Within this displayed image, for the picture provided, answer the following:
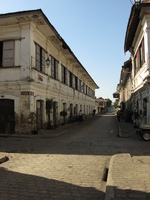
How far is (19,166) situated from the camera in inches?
222

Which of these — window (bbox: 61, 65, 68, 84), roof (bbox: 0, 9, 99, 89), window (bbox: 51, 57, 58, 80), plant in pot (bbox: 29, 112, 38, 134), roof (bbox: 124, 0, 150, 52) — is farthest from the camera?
window (bbox: 61, 65, 68, 84)

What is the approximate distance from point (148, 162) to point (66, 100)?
15.0 m

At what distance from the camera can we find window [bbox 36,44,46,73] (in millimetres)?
13359

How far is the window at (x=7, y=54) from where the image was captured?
41.0ft

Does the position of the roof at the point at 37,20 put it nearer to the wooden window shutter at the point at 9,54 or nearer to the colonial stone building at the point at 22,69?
the colonial stone building at the point at 22,69

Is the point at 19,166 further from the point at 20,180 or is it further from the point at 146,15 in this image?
the point at 146,15

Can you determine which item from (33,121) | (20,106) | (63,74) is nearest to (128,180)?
(33,121)

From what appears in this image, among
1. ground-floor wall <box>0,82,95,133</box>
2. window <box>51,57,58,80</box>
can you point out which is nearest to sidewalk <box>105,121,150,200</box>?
ground-floor wall <box>0,82,95,133</box>

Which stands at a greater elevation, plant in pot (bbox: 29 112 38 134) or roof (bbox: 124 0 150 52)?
roof (bbox: 124 0 150 52)

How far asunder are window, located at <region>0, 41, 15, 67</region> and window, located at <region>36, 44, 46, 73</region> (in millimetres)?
1621

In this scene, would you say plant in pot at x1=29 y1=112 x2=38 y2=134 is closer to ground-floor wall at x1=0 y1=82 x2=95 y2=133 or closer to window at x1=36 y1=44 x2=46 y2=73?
ground-floor wall at x1=0 y1=82 x2=95 y2=133

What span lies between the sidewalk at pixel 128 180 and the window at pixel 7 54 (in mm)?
9443

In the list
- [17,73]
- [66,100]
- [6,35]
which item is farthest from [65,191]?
[66,100]

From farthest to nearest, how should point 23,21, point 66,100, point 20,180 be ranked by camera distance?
1. point 66,100
2. point 23,21
3. point 20,180
